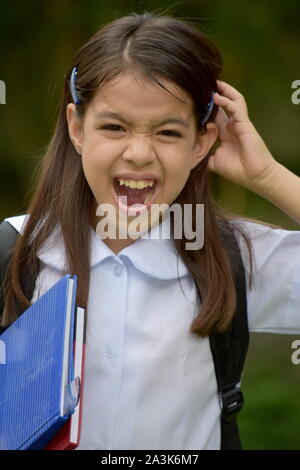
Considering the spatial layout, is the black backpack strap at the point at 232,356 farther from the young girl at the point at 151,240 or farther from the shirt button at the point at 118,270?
the shirt button at the point at 118,270

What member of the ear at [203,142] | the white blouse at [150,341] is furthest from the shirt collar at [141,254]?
the ear at [203,142]

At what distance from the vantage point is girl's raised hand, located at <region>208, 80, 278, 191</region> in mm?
1479

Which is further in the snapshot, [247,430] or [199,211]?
[247,430]

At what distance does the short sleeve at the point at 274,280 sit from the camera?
1.49 metres

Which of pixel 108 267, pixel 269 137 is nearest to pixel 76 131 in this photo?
pixel 108 267

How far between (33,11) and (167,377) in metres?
1.90

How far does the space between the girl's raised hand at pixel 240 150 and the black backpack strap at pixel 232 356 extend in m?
0.13

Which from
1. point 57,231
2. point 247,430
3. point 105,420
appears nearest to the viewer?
point 105,420

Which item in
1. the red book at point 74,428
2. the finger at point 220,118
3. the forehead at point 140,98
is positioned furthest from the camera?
the finger at point 220,118

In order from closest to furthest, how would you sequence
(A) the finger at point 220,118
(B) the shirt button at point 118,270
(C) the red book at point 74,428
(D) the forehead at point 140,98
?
1. (C) the red book at point 74,428
2. (D) the forehead at point 140,98
3. (B) the shirt button at point 118,270
4. (A) the finger at point 220,118

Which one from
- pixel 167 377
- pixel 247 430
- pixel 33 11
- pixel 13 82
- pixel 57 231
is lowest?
pixel 247 430

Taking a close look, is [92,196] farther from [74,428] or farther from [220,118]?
[74,428]

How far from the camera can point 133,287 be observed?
143 centimetres
